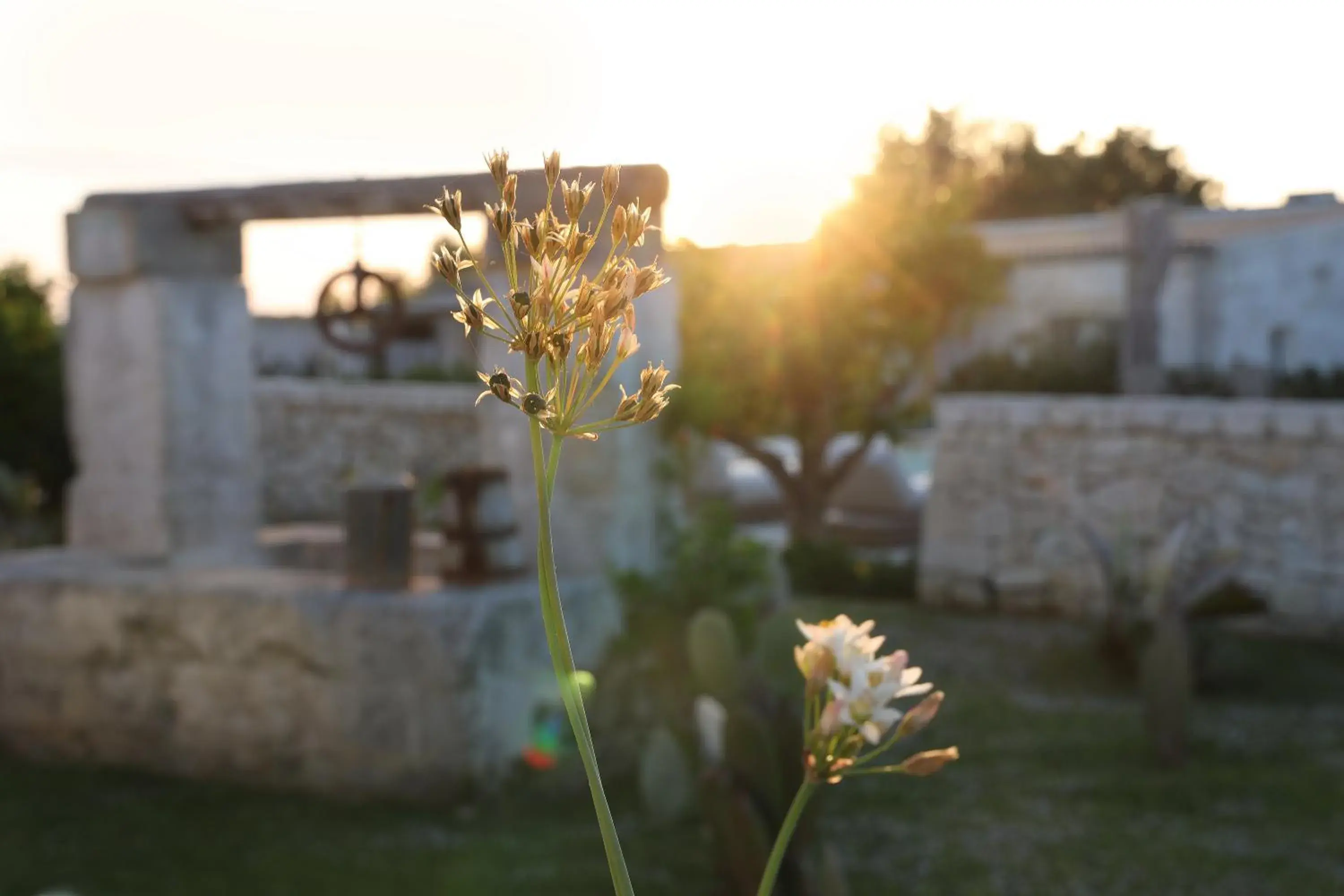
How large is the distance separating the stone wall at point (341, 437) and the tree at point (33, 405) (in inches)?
65.3

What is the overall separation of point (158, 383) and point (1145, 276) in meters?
7.80

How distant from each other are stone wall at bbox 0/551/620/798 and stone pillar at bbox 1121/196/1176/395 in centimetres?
664

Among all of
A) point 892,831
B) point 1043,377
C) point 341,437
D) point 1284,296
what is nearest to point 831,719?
point 892,831

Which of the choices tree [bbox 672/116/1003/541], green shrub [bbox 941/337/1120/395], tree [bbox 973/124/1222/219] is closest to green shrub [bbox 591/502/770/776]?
tree [bbox 672/116/1003/541]

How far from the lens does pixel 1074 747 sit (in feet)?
19.5

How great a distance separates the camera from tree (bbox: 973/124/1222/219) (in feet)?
88.2

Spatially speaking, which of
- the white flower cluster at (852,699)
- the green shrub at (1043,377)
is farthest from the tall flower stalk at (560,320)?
the green shrub at (1043,377)

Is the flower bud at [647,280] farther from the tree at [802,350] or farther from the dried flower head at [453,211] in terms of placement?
the tree at [802,350]

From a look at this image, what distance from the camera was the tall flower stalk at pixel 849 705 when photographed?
123 cm

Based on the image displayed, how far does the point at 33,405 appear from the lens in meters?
12.0

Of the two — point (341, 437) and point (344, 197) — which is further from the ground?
point (344, 197)

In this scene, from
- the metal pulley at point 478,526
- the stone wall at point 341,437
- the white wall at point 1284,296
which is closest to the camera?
the metal pulley at point 478,526

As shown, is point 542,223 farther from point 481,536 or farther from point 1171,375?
point 1171,375

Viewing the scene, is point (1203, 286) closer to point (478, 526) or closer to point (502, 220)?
point (478, 526)
